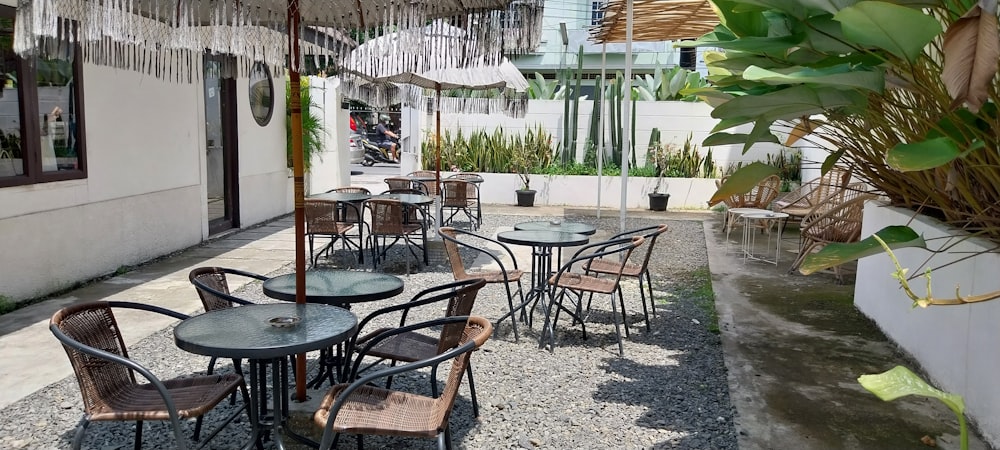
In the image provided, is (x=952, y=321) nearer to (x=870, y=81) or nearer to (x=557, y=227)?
(x=870, y=81)

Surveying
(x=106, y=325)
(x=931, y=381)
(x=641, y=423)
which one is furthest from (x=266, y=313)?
(x=931, y=381)

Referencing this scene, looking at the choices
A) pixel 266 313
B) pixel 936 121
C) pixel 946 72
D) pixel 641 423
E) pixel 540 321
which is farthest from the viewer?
pixel 540 321

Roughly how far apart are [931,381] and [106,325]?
13.9ft

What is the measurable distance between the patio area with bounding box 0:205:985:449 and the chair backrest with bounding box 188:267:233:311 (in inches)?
21.1

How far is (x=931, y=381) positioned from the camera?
397cm

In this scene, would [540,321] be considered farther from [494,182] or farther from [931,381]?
[494,182]

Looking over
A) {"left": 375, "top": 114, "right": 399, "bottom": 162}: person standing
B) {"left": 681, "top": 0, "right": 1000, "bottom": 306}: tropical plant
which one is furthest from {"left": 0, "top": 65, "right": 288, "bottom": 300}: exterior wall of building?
{"left": 375, "top": 114, "right": 399, "bottom": 162}: person standing

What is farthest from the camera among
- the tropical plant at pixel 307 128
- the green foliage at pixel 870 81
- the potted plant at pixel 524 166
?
the potted plant at pixel 524 166

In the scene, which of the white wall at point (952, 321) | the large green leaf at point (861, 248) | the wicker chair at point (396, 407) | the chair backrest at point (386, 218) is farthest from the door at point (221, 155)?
the large green leaf at point (861, 248)

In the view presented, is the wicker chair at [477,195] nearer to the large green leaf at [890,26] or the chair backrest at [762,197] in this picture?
the chair backrest at [762,197]

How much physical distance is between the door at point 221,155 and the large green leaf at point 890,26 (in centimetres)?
782

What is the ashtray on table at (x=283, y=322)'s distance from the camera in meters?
2.85

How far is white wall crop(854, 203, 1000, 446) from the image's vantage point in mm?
3197

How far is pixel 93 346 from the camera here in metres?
2.83
